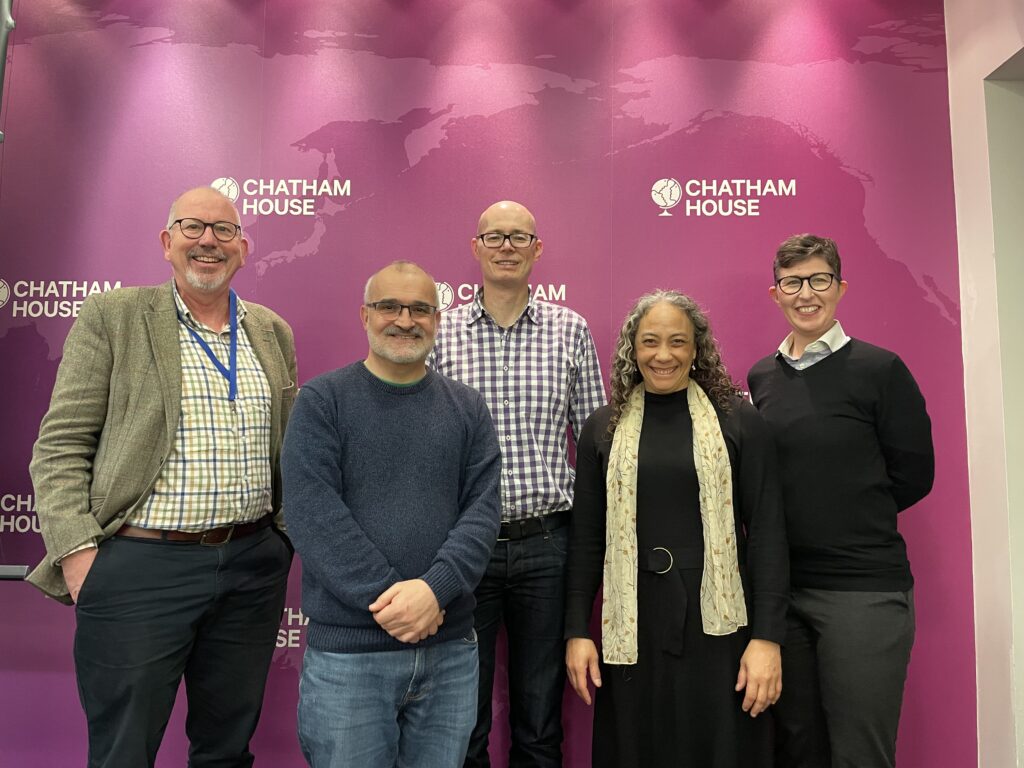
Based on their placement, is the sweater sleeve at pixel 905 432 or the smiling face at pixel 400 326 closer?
the smiling face at pixel 400 326

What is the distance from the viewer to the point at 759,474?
6.78ft

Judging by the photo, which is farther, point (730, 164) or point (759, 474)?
point (730, 164)

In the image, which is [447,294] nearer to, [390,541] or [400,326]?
[400,326]

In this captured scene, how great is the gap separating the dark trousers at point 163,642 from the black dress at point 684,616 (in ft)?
3.11

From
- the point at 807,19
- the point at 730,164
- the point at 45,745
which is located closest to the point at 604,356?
the point at 730,164

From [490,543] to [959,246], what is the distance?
2369 mm

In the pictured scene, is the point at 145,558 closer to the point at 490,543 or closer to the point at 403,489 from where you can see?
the point at 403,489

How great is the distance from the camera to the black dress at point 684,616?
1.97m

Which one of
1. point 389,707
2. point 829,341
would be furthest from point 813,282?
point 389,707

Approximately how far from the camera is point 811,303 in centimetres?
231

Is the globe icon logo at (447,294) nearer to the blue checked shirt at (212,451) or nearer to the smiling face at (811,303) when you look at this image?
the blue checked shirt at (212,451)

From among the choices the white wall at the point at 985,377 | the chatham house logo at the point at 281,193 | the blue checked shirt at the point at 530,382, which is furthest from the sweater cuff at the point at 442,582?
the white wall at the point at 985,377

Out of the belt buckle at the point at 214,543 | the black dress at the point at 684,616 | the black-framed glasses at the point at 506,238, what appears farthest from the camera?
the black-framed glasses at the point at 506,238

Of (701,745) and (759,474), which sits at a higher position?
(759,474)
